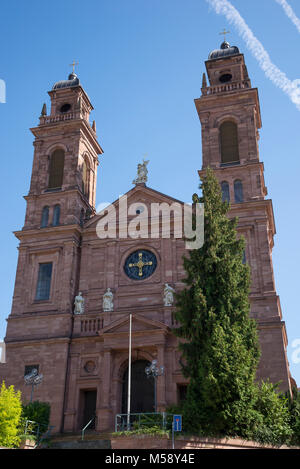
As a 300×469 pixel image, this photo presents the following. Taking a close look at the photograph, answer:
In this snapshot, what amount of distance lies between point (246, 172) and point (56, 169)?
541 inches

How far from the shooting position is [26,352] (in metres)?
34.5

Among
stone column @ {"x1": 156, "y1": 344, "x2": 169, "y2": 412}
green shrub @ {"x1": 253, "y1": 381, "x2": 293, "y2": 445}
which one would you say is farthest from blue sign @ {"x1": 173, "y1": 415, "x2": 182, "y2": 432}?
stone column @ {"x1": 156, "y1": 344, "x2": 169, "y2": 412}

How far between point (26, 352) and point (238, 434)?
1596cm

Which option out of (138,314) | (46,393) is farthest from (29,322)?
(138,314)

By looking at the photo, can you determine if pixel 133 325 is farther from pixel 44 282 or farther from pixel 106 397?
pixel 44 282

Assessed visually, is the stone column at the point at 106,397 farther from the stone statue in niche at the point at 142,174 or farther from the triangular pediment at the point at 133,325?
the stone statue in niche at the point at 142,174

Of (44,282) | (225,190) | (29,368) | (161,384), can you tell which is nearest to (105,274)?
(44,282)

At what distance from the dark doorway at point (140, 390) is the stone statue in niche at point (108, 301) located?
3615mm

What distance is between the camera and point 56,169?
41875mm

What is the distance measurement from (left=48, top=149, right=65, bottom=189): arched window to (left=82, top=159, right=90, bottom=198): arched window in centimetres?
168

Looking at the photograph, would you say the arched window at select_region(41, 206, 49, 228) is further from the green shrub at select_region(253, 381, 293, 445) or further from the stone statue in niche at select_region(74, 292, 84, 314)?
the green shrub at select_region(253, 381, 293, 445)

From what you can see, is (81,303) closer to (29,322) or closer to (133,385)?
(29,322)

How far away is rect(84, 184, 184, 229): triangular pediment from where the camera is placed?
38.4 m

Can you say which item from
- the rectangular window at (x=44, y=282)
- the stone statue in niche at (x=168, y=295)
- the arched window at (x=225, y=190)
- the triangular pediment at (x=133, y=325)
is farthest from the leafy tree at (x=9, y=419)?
the arched window at (x=225, y=190)
